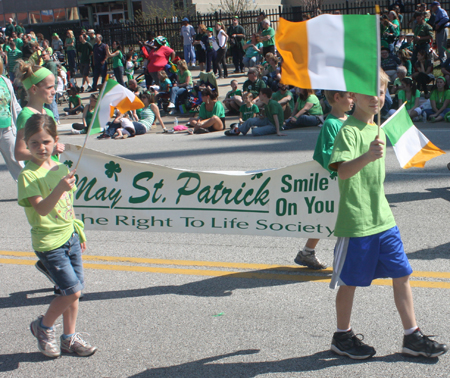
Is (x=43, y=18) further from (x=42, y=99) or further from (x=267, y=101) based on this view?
(x=42, y=99)

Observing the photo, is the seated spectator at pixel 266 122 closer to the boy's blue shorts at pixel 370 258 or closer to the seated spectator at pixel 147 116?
the seated spectator at pixel 147 116

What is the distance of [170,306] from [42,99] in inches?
84.0

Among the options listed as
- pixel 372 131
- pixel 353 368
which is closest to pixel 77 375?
pixel 353 368

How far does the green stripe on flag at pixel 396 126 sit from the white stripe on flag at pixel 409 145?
1.0 inches

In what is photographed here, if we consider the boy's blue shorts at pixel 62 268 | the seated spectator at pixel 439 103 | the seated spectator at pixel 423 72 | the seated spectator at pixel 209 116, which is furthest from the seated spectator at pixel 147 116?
the boy's blue shorts at pixel 62 268

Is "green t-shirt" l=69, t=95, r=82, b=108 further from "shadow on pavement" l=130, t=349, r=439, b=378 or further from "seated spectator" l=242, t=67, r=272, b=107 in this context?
"shadow on pavement" l=130, t=349, r=439, b=378

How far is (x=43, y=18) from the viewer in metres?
46.0

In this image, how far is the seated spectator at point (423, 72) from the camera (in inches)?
607

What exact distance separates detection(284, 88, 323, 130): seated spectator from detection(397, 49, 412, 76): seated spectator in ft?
15.0

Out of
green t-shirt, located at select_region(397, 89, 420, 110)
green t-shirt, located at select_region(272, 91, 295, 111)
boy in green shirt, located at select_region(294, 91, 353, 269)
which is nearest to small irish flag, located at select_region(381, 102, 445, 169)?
boy in green shirt, located at select_region(294, 91, 353, 269)

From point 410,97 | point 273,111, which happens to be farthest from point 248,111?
point 410,97

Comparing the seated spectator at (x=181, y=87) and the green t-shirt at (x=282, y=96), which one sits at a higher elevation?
the seated spectator at (x=181, y=87)

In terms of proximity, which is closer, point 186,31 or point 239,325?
point 239,325

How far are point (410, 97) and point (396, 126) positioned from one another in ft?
33.0
